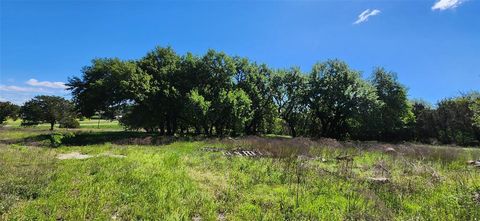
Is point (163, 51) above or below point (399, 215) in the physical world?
above

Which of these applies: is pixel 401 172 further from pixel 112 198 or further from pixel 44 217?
pixel 44 217

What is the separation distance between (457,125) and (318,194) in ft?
156

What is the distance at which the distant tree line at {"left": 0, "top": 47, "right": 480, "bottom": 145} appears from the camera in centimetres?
3628

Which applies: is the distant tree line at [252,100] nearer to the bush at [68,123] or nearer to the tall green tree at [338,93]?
the tall green tree at [338,93]

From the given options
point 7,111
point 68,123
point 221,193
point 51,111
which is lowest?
point 221,193

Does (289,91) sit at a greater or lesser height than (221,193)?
greater

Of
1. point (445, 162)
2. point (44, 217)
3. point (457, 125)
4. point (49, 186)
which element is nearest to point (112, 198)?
point (44, 217)

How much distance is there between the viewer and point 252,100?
43.2 m

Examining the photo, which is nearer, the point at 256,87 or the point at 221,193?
the point at 221,193

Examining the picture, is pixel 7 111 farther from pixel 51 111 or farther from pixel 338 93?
pixel 338 93

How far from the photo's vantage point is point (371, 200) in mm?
8398

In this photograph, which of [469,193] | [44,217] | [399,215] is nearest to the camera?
[44,217]

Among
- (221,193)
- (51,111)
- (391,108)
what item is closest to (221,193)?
(221,193)

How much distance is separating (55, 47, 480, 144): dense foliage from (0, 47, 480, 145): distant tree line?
10 centimetres
